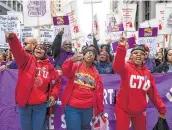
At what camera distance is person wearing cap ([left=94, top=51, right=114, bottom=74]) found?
6902 millimetres

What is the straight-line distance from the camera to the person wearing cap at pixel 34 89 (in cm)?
503

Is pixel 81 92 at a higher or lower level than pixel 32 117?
higher

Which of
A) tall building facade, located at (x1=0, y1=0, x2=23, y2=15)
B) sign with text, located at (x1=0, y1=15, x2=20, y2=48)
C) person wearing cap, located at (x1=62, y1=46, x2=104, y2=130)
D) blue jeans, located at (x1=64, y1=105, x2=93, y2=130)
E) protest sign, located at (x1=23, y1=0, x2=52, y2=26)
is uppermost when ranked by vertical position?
tall building facade, located at (x1=0, y1=0, x2=23, y2=15)

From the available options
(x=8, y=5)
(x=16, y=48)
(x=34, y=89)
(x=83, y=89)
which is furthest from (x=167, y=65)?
(x=8, y=5)

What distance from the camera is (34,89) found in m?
5.07

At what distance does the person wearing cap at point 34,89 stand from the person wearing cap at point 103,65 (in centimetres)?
180

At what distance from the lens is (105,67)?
6945 mm

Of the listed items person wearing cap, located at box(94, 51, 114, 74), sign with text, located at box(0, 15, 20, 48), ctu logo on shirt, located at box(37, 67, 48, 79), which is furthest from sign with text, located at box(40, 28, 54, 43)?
ctu logo on shirt, located at box(37, 67, 48, 79)

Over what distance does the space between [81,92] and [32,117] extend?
774 mm

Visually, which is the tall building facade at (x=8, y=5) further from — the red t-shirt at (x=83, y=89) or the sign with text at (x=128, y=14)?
the red t-shirt at (x=83, y=89)

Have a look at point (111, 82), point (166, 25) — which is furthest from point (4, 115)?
point (166, 25)

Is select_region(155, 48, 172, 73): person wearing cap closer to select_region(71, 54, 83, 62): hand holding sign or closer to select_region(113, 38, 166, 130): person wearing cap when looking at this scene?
select_region(113, 38, 166, 130): person wearing cap

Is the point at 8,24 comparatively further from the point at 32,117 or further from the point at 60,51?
the point at 32,117

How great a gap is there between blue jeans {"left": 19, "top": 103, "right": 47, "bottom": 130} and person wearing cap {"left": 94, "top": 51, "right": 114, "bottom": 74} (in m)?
2.04
